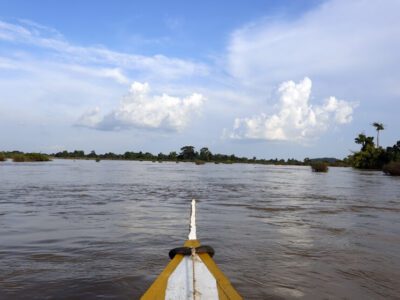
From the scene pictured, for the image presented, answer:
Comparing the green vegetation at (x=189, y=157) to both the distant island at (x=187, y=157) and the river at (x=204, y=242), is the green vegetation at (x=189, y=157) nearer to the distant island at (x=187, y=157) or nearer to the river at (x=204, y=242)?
the distant island at (x=187, y=157)

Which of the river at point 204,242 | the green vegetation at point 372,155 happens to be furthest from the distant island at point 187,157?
the river at point 204,242

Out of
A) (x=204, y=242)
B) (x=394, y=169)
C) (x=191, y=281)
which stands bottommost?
(x=204, y=242)

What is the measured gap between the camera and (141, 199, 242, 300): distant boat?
4.35 metres

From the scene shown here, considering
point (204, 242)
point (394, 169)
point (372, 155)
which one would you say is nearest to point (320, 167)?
point (394, 169)

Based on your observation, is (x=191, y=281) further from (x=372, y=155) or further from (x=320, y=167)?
(x=372, y=155)

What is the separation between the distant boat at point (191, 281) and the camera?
435cm

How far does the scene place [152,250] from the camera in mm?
9055

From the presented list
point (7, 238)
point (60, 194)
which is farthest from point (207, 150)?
point (7, 238)

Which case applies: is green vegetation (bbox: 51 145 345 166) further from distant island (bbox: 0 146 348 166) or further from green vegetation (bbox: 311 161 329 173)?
green vegetation (bbox: 311 161 329 173)

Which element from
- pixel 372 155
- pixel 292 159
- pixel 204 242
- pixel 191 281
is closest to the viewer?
pixel 191 281

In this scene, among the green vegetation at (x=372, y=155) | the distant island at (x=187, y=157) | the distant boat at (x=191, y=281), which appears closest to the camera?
the distant boat at (x=191, y=281)

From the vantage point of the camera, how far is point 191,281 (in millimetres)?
4559

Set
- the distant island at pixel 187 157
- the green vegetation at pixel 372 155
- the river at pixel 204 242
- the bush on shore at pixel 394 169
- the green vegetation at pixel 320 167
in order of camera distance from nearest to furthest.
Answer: the river at pixel 204 242, the bush on shore at pixel 394 169, the green vegetation at pixel 320 167, the green vegetation at pixel 372 155, the distant island at pixel 187 157

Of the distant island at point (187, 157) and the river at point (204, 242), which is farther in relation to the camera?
the distant island at point (187, 157)
